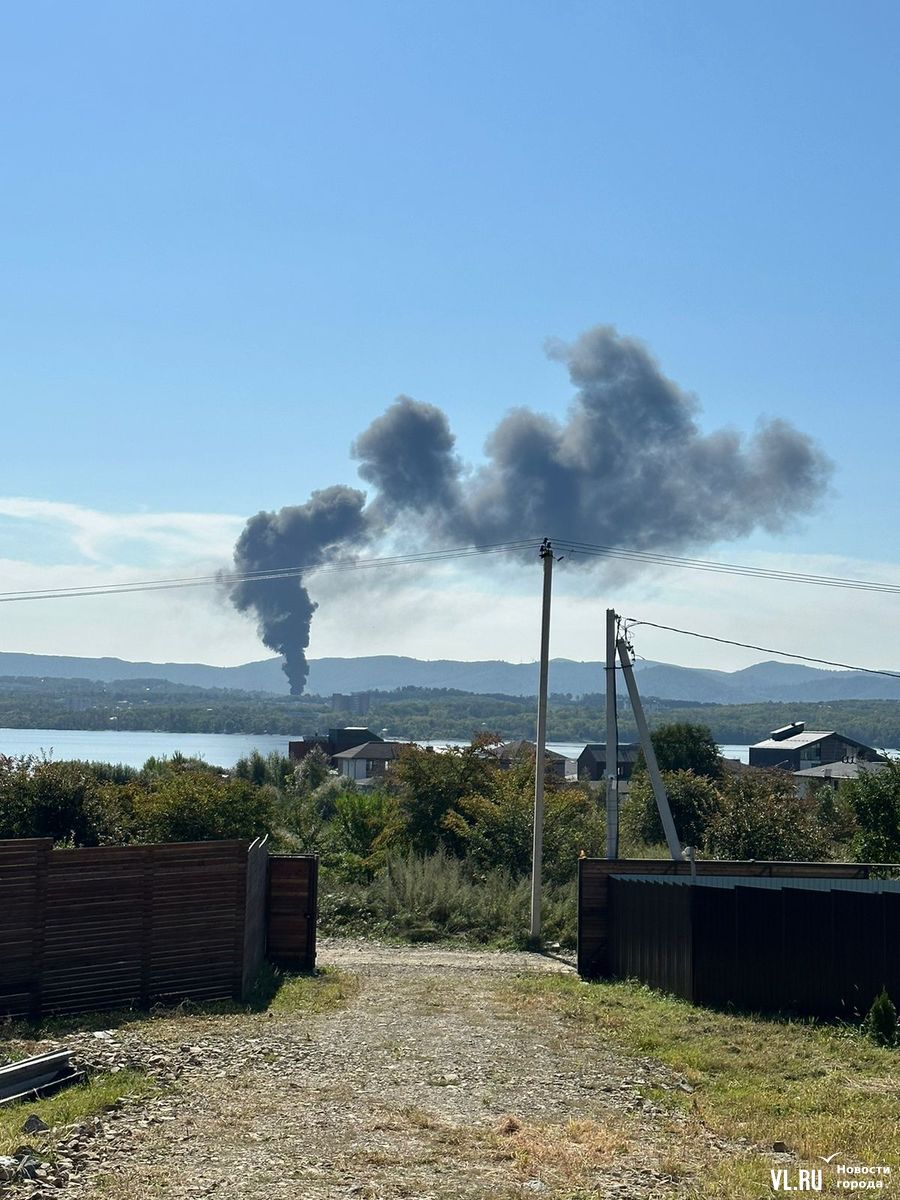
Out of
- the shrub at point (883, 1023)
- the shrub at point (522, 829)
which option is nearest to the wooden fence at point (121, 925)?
the shrub at point (883, 1023)

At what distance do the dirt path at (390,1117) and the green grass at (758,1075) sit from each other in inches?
16.9

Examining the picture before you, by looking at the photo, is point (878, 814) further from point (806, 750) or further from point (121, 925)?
point (806, 750)

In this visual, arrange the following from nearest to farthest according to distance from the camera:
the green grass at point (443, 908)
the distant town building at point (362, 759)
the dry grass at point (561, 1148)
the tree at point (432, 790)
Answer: the dry grass at point (561, 1148) → the green grass at point (443, 908) → the tree at point (432, 790) → the distant town building at point (362, 759)

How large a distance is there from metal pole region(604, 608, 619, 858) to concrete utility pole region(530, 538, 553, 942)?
49.8 inches

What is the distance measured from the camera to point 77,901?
13.5m

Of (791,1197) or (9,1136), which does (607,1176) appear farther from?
(9,1136)

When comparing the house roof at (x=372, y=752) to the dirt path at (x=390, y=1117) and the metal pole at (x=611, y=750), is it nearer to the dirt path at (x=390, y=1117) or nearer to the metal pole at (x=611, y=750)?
the metal pole at (x=611, y=750)

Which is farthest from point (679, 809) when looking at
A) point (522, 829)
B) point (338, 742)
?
point (338, 742)

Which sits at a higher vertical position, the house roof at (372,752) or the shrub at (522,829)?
the shrub at (522,829)

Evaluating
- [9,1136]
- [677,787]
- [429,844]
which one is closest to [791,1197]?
[9,1136]

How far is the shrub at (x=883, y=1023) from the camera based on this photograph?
13.2 metres

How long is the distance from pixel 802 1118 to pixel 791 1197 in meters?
2.13

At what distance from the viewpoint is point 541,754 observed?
928 inches

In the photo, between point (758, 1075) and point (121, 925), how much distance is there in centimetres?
741
